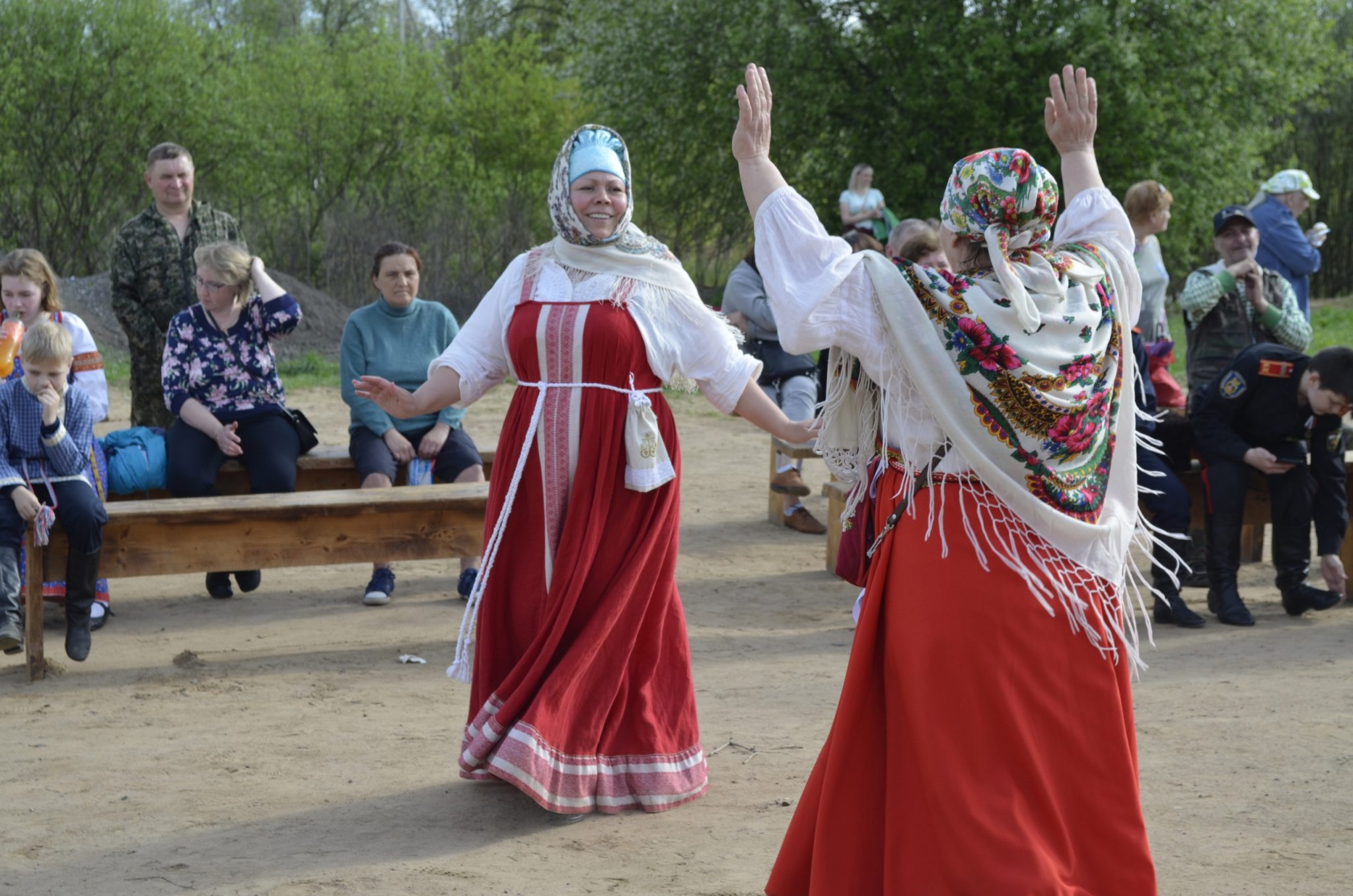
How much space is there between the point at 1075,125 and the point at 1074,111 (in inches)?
1.4

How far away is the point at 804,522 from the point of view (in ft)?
28.1

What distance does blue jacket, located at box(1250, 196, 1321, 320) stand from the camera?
849cm

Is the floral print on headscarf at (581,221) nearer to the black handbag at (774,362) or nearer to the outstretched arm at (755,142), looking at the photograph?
the outstretched arm at (755,142)

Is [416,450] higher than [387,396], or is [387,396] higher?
[387,396]

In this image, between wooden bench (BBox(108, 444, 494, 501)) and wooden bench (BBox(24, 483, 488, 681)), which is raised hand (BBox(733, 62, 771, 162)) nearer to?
wooden bench (BBox(24, 483, 488, 681))

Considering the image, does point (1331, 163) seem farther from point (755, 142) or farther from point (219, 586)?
point (755, 142)

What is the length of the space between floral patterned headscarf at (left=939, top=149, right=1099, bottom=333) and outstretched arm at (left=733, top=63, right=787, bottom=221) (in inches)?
15.2

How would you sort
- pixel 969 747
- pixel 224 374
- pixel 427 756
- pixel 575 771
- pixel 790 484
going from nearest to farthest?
pixel 969 747 < pixel 575 771 < pixel 427 756 < pixel 224 374 < pixel 790 484

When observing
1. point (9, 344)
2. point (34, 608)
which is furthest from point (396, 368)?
point (34, 608)

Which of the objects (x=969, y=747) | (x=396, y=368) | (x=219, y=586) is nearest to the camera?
(x=969, y=747)

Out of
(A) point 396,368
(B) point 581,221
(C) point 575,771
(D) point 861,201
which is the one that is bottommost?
(C) point 575,771

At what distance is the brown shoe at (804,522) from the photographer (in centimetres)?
854

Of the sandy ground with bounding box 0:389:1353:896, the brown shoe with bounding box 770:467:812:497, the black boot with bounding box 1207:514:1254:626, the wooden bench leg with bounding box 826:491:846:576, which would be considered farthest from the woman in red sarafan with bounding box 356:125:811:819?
the brown shoe with bounding box 770:467:812:497

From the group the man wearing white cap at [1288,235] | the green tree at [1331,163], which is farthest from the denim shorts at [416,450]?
the green tree at [1331,163]
